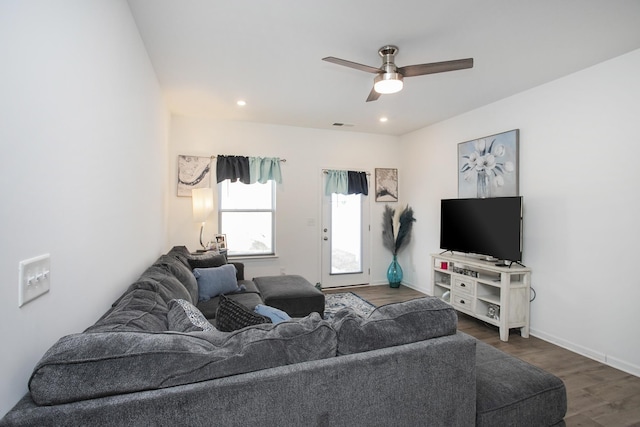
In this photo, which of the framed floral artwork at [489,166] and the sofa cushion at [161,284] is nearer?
the sofa cushion at [161,284]

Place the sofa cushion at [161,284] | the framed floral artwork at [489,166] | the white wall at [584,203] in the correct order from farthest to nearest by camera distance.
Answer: the framed floral artwork at [489,166] → the white wall at [584,203] → the sofa cushion at [161,284]

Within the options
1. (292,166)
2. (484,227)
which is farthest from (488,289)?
(292,166)

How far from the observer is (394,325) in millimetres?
1227

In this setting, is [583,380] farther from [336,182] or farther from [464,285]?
[336,182]

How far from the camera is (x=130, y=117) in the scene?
207 centimetres

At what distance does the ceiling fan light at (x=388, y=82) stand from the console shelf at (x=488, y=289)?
221 centimetres

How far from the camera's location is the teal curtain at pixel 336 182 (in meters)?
5.09

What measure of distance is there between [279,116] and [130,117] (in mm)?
2536

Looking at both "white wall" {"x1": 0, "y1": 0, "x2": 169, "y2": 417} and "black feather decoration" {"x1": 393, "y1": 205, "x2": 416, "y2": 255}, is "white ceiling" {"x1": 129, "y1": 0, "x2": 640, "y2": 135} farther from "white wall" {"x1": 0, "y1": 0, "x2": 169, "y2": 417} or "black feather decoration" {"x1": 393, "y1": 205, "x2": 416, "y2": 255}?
"black feather decoration" {"x1": 393, "y1": 205, "x2": 416, "y2": 255}

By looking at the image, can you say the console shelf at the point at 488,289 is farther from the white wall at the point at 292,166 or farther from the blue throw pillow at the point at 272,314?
the blue throw pillow at the point at 272,314

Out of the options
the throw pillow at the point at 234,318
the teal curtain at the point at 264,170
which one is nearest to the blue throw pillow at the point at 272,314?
the throw pillow at the point at 234,318

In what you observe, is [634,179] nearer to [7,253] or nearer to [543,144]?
[543,144]

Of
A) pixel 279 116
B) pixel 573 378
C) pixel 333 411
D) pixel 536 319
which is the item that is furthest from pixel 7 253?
pixel 536 319

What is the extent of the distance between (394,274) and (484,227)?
6.59 feet
